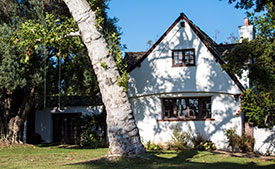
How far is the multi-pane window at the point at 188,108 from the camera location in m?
18.5

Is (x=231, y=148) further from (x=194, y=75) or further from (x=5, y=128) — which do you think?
(x=5, y=128)

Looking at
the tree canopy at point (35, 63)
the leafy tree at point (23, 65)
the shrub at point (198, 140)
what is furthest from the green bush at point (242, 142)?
the leafy tree at point (23, 65)

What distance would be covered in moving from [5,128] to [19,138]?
910mm

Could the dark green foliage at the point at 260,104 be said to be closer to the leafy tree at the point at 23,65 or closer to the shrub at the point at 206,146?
the shrub at the point at 206,146

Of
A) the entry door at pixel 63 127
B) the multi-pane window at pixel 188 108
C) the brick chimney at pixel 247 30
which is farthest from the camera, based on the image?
the entry door at pixel 63 127

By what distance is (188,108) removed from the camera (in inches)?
735

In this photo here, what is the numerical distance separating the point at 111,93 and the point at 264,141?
1081 cm

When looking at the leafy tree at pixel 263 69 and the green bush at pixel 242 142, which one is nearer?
the leafy tree at pixel 263 69

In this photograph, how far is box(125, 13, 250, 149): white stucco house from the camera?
59.0 ft

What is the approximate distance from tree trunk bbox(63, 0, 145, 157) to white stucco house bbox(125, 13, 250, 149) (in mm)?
9815

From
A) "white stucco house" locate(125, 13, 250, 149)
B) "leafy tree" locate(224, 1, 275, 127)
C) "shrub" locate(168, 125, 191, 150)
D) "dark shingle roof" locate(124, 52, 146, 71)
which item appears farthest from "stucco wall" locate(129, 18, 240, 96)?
"leafy tree" locate(224, 1, 275, 127)

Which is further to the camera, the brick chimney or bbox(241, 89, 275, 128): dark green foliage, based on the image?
the brick chimney

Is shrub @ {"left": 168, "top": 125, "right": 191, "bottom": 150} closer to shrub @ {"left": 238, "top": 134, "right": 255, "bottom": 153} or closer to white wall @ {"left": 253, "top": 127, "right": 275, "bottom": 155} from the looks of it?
shrub @ {"left": 238, "top": 134, "right": 255, "bottom": 153}

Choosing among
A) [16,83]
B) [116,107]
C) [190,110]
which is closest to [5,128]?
[16,83]
